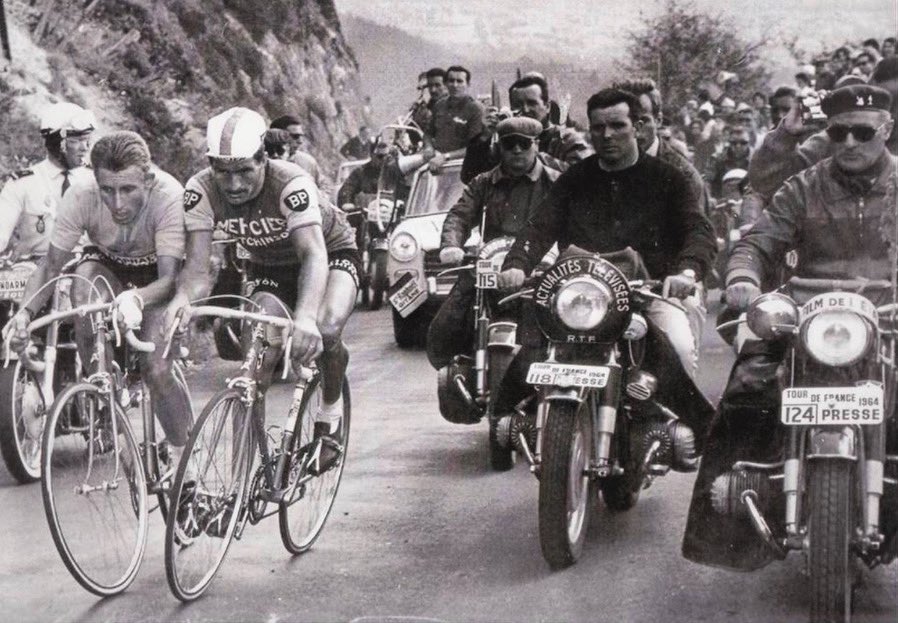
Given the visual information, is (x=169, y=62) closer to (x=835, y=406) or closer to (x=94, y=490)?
(x=94, y=490)

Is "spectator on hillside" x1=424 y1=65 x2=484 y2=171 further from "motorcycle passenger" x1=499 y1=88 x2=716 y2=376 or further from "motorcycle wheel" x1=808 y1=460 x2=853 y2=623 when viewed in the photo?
"motorcycle wheel" x1=808 y1=460 x2=853 y2=623

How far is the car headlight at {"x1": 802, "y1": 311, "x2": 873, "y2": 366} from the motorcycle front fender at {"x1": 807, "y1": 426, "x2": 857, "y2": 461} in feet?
0.71

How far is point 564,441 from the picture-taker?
584 centimetres

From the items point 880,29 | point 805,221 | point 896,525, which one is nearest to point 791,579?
point 896,525

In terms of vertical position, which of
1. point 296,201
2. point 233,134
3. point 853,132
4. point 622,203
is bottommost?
point 622,203

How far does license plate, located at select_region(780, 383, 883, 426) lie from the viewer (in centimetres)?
488

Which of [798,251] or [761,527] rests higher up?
[798,251]

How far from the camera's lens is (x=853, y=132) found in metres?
5.67

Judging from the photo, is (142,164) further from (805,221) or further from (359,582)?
(805,221)

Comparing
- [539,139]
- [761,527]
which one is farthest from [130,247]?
[539,139]

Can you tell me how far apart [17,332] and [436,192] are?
854 centimetres

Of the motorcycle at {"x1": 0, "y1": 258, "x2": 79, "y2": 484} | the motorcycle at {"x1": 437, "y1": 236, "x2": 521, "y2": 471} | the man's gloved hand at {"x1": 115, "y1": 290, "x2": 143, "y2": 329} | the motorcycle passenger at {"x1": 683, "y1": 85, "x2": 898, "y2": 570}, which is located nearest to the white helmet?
the motorcycle at {"x1": 0, "y1": 258, "x2": 79, "y2": 484}

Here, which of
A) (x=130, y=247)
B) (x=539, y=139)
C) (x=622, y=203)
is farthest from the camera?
(x=539, y=139)

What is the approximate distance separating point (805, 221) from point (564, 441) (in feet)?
4.04
